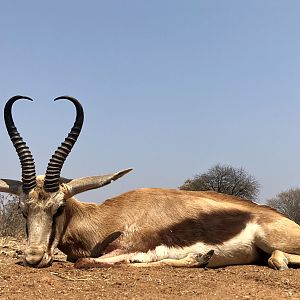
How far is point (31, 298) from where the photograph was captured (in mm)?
4578

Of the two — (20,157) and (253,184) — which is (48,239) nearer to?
(20,157)

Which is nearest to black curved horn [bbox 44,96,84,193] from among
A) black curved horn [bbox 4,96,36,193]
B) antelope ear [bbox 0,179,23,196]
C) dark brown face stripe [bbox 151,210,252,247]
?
black curved horn [bbox 4,96,36,193]

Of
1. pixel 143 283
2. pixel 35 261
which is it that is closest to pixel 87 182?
pixel 35 261

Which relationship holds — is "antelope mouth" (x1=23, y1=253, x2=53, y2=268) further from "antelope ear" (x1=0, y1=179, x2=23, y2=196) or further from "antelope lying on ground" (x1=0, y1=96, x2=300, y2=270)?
"antelope ear" (x1=0, y1=179, x2=23, y2=196)

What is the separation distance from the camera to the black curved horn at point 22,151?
7137 millimetres

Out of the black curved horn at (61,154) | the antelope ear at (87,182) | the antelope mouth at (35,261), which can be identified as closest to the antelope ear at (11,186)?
the black curved horn at (61,154)

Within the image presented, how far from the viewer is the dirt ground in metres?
4.84

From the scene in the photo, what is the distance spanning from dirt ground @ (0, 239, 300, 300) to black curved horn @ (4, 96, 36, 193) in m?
1.23

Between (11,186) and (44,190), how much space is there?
2.56 ft

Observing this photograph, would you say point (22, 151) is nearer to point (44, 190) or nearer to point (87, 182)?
point (44, 190)

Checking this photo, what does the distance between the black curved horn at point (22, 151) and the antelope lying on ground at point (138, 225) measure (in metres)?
0.01

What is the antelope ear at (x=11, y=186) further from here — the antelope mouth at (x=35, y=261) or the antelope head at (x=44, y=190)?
the antelope mouth at (x=35, y=261)

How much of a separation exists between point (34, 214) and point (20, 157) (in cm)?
112

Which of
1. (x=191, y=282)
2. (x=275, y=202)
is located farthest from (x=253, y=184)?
(x=191, y=282)
